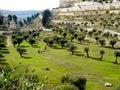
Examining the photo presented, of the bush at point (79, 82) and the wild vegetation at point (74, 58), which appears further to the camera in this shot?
the wild vegetation at point (74, 58)

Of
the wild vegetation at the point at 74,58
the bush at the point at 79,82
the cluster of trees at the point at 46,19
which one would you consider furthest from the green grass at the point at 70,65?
the cluster of trees at the point at 46,19

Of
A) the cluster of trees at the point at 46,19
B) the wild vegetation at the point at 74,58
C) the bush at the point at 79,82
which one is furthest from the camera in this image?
the cluster of trees at the point at 46,19

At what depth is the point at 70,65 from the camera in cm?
8881

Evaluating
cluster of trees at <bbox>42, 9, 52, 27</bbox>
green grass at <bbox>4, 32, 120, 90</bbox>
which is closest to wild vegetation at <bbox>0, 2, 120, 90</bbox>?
green grass at <bbox>4, 32, 120, 90</bbox>

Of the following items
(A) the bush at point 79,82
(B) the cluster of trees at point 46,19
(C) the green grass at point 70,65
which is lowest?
(C) the green grass at point 70,65

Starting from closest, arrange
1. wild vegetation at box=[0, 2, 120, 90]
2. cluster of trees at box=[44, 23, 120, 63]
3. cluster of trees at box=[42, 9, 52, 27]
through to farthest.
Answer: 1. wild vegetation at box=[0, 2, 120, 90]
2. cluster of trees at box=[44, 23, 120, 63]
3. cluster of trees at box=[42, 9, 52, 27]

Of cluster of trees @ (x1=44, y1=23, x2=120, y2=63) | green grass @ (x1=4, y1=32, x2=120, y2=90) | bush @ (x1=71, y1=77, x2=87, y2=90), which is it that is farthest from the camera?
cluster of trees @ (x1=44, y1=23, x2=120, y2=63)

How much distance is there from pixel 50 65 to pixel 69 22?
83.2 metres

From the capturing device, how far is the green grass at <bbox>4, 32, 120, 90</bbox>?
2859 inches

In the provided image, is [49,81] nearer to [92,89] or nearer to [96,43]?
[92,89]

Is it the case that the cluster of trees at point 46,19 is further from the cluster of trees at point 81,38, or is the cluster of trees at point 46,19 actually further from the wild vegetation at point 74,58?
the cluster of trees at point 81,38

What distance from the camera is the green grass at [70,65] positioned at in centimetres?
7262

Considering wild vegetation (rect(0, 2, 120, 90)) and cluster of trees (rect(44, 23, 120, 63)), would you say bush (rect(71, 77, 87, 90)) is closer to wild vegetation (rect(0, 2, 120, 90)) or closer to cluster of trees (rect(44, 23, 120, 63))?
wild vegetation (rect(0, 2, 120, 90))

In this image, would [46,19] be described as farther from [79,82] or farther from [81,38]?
[79,82]
